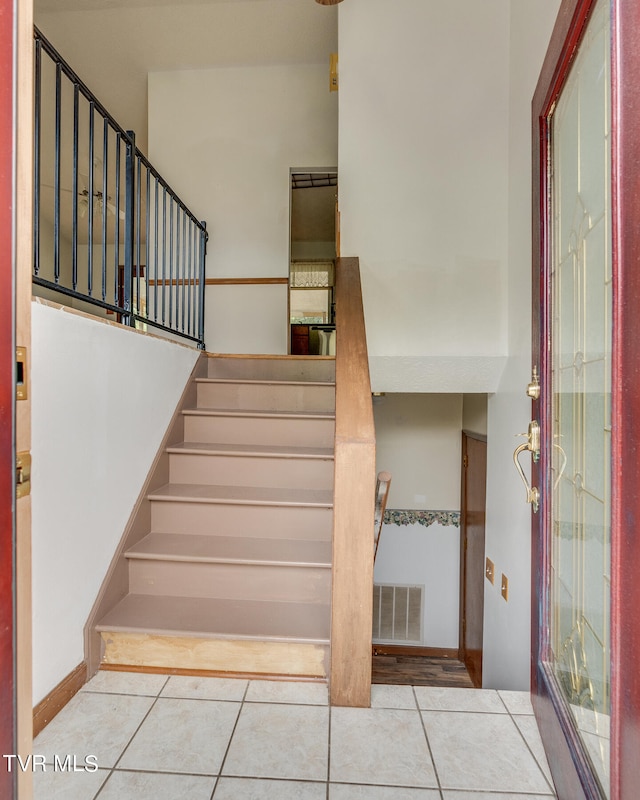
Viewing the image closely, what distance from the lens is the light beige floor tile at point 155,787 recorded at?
113cm

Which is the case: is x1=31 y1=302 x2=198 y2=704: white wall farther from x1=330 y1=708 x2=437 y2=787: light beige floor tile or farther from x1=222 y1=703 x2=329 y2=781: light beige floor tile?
x1=330 y1=708 x2=437 y2=787: light beige floor tile

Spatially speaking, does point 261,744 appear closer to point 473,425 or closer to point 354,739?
point 354,739

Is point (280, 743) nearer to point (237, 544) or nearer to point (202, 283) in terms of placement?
point (237, 544)

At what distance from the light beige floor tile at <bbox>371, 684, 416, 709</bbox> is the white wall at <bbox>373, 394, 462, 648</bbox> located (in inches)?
107

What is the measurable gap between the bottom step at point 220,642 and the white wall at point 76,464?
0.50ft

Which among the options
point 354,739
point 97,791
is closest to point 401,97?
point 354,739

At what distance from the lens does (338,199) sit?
2869mm

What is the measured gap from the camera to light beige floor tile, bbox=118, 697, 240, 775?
1.22 metres

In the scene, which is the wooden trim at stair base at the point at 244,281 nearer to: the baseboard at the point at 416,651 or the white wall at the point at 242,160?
the white wall at the point at 242,160

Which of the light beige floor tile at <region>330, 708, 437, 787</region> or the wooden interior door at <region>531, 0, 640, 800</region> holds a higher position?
the wooden interior door at <region>531, 0, 640, 800</region>

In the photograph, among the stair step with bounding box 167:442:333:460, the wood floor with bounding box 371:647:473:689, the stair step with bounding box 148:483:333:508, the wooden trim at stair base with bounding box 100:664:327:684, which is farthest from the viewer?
the wood floor with bounding box 371:647:473:689

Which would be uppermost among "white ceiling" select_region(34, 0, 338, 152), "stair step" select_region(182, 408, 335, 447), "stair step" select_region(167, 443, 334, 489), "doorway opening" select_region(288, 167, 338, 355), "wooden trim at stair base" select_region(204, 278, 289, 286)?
"white ceiling" select_region(34, 0, 338, 152)

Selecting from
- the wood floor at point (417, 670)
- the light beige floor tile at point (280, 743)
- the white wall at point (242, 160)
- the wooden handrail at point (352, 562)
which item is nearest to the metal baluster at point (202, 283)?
the white wall at point (242, 160)

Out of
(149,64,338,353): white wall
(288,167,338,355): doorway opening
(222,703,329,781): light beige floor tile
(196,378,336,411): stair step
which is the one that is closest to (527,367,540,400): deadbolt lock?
(222,703,329,781): light beige floor tile
